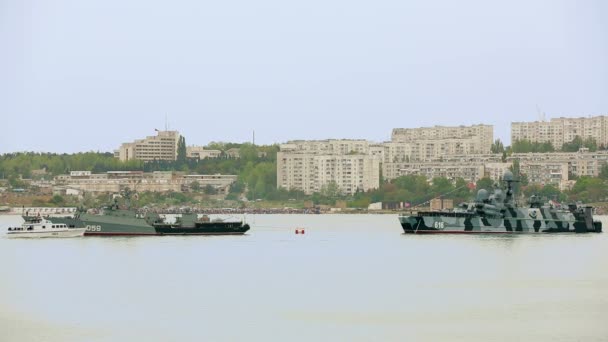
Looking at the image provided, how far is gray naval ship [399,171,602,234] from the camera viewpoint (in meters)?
89.4

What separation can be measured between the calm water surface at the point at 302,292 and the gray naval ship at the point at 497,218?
888 centimetres

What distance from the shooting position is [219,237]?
90.6 m

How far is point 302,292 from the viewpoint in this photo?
Result: 5122 cm

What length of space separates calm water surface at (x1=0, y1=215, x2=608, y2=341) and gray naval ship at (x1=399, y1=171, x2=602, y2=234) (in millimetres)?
8884

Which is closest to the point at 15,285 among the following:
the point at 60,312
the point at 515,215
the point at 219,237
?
the point at 60,312

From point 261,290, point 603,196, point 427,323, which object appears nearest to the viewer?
point 427,323

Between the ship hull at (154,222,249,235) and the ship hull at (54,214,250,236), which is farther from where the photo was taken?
the ship hull at (154,222,249,235)

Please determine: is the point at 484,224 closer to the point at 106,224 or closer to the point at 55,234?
the point at 106,224

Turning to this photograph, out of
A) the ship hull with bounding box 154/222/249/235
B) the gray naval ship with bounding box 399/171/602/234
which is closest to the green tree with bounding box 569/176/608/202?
the gray naval ship with bounding box 399/171/602/234

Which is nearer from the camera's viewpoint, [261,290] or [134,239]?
[261,290]

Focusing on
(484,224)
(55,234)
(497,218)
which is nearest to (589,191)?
(497,218)

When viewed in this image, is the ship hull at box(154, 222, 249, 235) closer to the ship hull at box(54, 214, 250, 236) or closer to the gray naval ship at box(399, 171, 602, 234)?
the ship hull at box(54, 214, 250, 236)

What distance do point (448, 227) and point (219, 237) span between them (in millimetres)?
15314

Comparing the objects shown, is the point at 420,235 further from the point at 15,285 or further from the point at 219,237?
the point at 15,285
